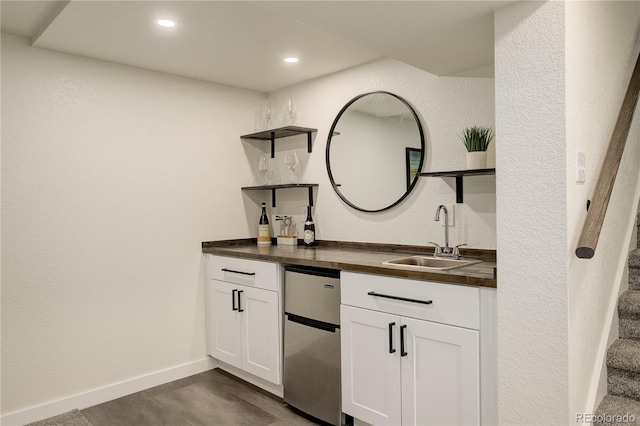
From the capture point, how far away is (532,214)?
65.2 inches

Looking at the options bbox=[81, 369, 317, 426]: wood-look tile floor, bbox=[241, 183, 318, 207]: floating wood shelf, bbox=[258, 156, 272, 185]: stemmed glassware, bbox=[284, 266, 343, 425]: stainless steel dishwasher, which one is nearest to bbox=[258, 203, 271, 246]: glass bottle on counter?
bbox=[241, 183, 318, 207]: floating wood shelf

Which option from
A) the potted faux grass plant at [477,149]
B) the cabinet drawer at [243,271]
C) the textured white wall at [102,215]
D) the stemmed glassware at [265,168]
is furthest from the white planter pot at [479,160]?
the textured white wall at [102,215]

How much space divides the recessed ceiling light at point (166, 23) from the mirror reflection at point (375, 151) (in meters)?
1.32

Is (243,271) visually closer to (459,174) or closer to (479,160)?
(459,174)

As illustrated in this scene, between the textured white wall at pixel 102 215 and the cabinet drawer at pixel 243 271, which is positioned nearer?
the textured white wall at pixel 102 215

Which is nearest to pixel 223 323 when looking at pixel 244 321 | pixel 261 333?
pixel 244 321

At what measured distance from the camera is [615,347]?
2.06m

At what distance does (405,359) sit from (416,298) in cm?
31

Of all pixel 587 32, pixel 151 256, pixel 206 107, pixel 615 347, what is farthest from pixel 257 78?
pixel 615 347

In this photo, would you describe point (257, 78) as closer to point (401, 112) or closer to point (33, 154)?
point (401, 112)

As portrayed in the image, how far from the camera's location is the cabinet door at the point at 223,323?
318 centimetres

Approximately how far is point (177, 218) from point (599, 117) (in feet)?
8.94

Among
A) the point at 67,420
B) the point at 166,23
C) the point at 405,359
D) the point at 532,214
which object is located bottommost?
the point at 67,420

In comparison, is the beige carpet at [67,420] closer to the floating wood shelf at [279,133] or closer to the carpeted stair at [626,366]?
the floating wood shelf at [279,133]
